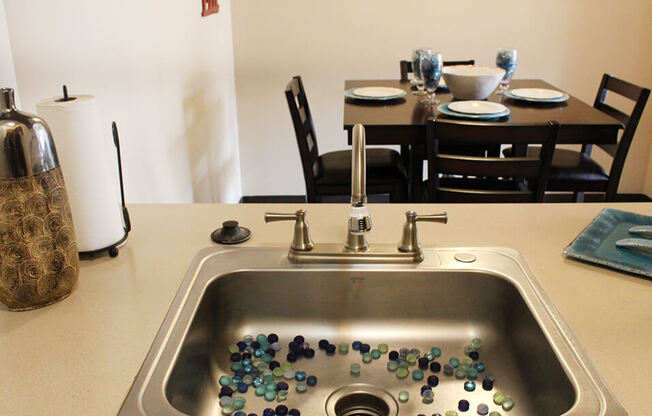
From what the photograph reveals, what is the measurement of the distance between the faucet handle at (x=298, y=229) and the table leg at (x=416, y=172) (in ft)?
5.22

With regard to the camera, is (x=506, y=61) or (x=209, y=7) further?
(x=209, y=7)

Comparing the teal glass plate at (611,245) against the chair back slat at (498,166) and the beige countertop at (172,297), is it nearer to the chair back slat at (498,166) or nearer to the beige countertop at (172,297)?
the beige countertop at (172,297)

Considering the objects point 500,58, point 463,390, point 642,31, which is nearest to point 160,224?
point 463,390

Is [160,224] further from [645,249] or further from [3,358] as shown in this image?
[645,249]

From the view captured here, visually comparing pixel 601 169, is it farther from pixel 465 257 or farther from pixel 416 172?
pixel 465 257

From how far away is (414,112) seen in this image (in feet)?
7.38

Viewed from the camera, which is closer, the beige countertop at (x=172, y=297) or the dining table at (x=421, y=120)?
the beige countertop at (x=172, y=297)

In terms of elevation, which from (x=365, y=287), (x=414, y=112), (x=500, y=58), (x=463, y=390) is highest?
(x=500, y=58)

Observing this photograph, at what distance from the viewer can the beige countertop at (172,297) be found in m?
0.69

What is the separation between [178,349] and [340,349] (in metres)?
0.29

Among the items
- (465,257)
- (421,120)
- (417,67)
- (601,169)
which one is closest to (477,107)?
(421,120)

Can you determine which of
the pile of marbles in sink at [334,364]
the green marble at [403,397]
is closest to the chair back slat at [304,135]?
the pile of marbles in sink at [334,364]

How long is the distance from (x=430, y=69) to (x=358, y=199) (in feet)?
5.04

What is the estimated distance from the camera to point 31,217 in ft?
2.52
